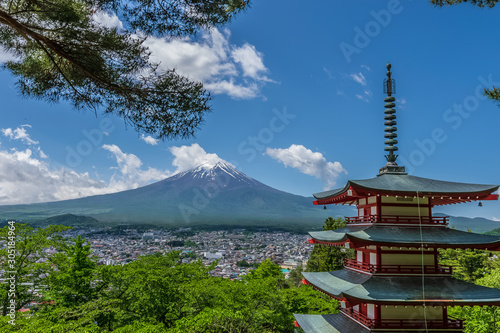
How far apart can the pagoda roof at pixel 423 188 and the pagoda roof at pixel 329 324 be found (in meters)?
3.64

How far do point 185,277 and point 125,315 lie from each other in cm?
323

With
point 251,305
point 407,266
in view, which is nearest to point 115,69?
point 407,266

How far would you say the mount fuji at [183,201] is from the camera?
8412 centimetres

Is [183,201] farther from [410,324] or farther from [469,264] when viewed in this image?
[410,324]

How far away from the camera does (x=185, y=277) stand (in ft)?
49.8

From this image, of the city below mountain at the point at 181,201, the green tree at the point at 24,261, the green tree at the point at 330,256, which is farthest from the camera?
the city below mountain at the point at 181,201

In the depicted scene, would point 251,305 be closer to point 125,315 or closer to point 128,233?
point 125,315

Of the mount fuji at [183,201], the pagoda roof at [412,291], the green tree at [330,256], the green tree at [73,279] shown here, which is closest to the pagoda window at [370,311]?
the pagoda roof at [412,291]

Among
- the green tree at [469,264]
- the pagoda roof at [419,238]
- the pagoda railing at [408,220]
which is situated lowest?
the green tree at [469,264]

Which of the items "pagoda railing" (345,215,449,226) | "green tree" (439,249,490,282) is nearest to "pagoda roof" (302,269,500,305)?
"pagoda railing" (345,215,449,226)

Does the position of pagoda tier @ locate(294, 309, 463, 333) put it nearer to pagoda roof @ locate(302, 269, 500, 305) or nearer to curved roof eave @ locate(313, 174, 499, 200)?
pagoda roof @ locate(302, 269, 500, 305)

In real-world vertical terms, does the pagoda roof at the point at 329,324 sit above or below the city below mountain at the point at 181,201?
below

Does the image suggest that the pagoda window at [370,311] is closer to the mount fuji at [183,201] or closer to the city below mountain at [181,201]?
the city below mountain at [181,201]

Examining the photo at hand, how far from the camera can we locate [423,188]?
28.8 feet
